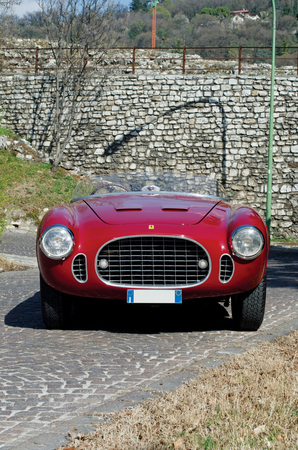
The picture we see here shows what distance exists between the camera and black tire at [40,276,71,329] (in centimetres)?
436

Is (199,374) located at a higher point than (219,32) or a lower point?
lower

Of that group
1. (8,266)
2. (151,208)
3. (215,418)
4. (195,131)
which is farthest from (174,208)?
(195,131)

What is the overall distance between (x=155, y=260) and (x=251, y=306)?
0.90 m

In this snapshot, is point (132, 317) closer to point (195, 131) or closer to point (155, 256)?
point (155, 256)

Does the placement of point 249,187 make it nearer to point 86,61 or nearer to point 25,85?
point 86,61

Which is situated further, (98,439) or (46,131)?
(46,131)

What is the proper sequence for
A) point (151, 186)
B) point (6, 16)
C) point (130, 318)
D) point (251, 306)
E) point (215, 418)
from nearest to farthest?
point (215, 418), point (251, 306), point (130, 318), point (151, 186), point (6, 16)

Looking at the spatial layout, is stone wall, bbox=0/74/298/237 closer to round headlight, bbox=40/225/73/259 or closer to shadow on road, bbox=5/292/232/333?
shadow on road, bbox=5/292/232/333

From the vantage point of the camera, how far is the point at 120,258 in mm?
4074

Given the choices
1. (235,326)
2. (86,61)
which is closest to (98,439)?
(235,326)

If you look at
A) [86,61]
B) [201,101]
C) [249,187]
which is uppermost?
[86,61]

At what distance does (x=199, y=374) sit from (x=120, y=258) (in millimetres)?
1203

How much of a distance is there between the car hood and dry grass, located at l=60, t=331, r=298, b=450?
1349mm

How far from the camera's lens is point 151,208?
14.3 ft
